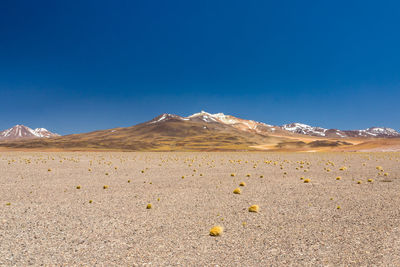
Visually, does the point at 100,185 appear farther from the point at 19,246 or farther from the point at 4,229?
the point at 19,246

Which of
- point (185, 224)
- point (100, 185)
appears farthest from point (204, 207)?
point (100, 185)

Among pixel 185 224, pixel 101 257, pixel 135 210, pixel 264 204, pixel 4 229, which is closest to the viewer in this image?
pixel 101 257

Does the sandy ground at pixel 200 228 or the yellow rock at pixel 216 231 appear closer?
the sandy ground at pixel 200 228

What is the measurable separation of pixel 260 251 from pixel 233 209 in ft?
16.4

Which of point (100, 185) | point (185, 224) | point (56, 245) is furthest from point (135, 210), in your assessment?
point (100, 185)

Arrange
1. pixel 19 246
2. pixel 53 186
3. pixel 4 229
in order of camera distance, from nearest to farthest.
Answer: pixel 19 246
pixel 4 229
pixel 53 186

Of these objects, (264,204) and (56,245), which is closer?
(56,245)

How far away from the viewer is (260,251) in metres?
7.94

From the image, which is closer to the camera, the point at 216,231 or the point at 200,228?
the point at 216,231

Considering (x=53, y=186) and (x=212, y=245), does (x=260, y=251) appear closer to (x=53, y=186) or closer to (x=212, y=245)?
(x=212, y=245)

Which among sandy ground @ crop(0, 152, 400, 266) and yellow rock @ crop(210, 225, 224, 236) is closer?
sandy ground @ crop(0, 152, 400, 266)

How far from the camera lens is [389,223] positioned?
400 inches

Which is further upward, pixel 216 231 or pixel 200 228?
pixel 216 231

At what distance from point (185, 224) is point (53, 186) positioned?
1428 centimetres
